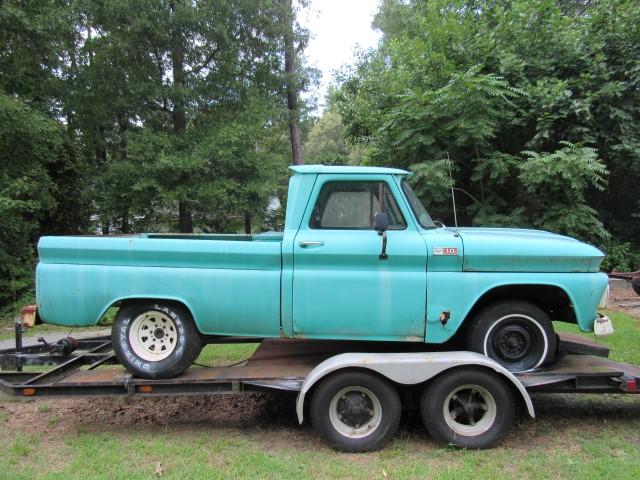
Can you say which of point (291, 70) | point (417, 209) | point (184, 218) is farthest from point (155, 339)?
point (291, 70)

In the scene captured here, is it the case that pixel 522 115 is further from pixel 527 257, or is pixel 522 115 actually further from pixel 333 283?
pixel 333 283

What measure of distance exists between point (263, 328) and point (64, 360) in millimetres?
2223

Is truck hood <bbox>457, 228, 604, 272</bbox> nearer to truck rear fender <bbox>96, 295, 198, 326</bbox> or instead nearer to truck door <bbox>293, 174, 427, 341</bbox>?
truck door <bbox>293, 174, 427, 341</bbox>

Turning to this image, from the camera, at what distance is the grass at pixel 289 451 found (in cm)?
350

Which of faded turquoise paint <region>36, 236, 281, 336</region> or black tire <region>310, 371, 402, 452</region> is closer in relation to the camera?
black tire <region>310, 371, 402, 452</region>

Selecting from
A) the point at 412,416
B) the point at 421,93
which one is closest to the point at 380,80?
the point at 421,93

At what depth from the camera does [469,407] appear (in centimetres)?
387

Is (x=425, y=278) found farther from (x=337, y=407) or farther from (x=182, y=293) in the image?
(x=182, y=293)

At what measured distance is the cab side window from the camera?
4191 mm

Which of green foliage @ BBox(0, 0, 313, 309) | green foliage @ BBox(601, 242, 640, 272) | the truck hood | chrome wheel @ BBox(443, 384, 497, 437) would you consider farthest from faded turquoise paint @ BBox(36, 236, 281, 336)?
green foliage @ BBox(601, 242, 640, 272)

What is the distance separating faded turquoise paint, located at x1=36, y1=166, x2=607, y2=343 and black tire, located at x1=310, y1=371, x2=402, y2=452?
1.36 ft

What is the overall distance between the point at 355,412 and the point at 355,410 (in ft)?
0.06

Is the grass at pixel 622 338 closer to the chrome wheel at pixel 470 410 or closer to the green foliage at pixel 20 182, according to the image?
the chrome wheel at pixel 470 410

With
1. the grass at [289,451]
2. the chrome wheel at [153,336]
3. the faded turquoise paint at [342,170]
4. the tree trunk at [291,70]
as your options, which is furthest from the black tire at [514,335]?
the tree trunk at [291,70]
